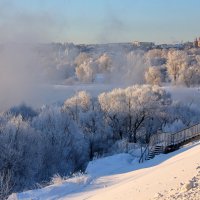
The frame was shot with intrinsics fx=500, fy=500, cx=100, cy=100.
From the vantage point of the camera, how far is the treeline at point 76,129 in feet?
113

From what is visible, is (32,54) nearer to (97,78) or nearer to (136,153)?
(97,78)

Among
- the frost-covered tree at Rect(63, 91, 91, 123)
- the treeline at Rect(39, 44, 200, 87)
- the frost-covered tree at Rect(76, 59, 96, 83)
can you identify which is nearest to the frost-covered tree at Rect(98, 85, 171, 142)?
the frost-covered tree at Rect(63, 91, 91, 123)

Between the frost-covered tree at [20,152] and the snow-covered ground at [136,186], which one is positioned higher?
the snow-covered ground at [136,186]

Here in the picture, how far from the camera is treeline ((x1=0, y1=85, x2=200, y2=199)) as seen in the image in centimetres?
3459

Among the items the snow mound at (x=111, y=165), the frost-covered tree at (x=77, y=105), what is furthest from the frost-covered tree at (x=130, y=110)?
the snow mound at (x=111, y=165)

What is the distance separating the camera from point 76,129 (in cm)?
4203

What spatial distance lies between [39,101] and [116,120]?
80.6 ft

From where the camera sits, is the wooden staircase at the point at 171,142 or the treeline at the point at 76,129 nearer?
the wooden staircase at the point at 171,142

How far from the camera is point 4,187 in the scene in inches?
735

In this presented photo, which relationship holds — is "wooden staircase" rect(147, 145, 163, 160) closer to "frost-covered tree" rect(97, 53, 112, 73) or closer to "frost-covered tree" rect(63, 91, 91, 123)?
"frost-covered tree" rect(63, 91, 91, 123)

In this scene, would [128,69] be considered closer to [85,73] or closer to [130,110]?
[85,73]

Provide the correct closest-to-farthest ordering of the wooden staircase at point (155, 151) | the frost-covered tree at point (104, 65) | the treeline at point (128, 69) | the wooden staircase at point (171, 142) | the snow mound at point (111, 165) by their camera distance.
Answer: the snow mound at point (111, 165) → the wooden staircase at point (155, 151) → the wooden staircase at point (171, 142) → the treeline at point (128, 69) → the frost-covered tree at point (104, 65)

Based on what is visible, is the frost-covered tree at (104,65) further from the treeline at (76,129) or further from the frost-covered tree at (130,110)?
the frost-covered tree at (130,110)

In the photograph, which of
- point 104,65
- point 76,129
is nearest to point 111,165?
point 76,129
